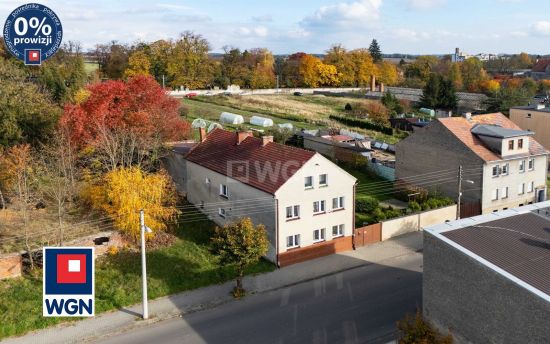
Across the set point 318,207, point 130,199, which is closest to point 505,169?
point 318,207

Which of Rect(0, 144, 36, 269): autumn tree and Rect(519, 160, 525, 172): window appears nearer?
Rect(0, 144, 36, 269): autumn tree

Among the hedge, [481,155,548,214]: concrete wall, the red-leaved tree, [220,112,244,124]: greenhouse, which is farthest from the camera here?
the hedge

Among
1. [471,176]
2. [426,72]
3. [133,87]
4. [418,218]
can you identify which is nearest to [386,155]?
[471,176]

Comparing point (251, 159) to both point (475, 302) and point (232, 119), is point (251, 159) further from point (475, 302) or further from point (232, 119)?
point (232, 119)

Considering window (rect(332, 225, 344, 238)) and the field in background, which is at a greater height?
the field in background

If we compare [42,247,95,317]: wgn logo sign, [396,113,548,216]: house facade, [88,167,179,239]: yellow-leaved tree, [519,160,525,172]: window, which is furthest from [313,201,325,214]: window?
[42,247,95,317]: wgn logo sign

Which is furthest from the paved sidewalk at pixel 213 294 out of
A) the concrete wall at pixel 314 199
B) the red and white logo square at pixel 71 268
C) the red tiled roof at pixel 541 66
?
the red tiled roof at pixel 541 66

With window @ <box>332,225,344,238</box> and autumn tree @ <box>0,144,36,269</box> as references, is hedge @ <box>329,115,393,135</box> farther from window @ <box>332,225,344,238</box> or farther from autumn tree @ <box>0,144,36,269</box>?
autumn tree @ <box>0,144,36,269</box>

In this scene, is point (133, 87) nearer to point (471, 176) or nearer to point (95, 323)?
point (95, 323)
